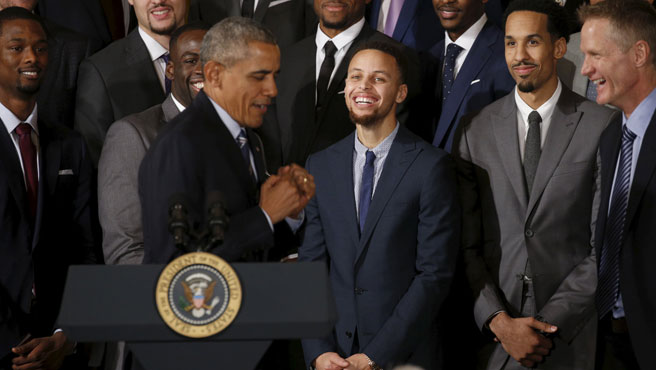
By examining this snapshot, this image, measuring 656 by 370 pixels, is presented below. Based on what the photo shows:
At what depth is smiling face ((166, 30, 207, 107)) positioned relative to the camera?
3.61 meters

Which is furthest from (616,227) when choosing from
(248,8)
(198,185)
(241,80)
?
(248,8)

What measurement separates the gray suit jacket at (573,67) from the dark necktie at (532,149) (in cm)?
62

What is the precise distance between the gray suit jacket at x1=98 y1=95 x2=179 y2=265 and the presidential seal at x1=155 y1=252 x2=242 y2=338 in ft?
4.16

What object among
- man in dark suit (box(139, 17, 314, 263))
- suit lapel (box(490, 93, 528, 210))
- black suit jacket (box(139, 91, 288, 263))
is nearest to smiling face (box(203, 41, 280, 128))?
man in dark suit (box(139, 17, 314, 263))

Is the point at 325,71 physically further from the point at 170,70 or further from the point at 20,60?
the point at 20,60

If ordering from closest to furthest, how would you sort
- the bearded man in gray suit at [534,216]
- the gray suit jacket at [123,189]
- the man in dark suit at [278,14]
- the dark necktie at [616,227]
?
the dark necktie at [616,227] < the gray suit jacket at [123,189] < the bearded man in gray suit at [534,216] < the man in dark suit at [278,14]

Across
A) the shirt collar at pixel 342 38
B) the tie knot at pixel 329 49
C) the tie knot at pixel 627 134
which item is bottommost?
the tie knot at pixel 329 49

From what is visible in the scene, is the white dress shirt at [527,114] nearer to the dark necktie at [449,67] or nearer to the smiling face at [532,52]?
the smiling face at [532,52]

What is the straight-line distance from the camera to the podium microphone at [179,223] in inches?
83.1

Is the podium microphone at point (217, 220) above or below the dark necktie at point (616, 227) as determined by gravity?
above

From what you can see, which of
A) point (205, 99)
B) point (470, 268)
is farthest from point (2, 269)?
point (470, 268)

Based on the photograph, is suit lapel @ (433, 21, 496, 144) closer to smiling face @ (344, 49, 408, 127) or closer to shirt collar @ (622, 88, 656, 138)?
smiling face @ (344, 49, 408, 127)

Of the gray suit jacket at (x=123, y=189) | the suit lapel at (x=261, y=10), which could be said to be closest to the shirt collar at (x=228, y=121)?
the gray suit jacket at (x=123, y=189)

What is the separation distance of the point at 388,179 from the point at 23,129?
1.52m
